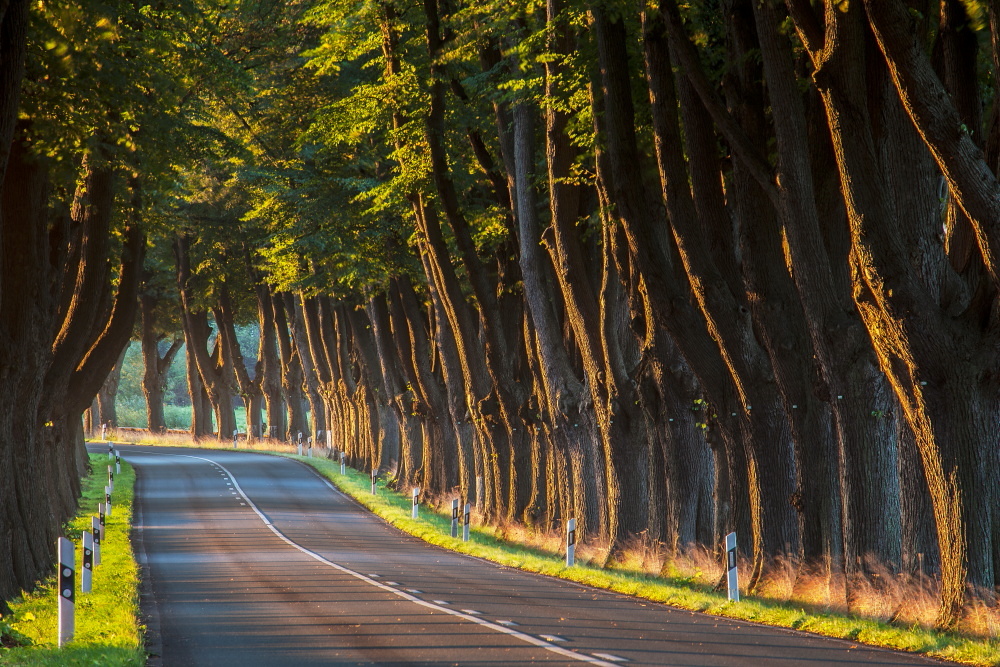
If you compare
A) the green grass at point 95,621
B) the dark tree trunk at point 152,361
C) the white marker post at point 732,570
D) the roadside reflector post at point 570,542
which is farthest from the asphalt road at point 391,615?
the dark tree trunk at point 152,361

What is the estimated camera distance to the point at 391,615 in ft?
49.0

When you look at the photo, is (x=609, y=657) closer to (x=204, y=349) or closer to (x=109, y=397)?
(x=204, y=349)

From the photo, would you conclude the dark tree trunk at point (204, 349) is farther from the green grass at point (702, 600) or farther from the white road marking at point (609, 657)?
the white road marking at point (609, 657)

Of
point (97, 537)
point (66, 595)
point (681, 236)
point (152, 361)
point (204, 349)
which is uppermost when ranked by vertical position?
point (204, 349)

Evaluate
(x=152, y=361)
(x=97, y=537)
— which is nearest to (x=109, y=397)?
(x=152, y=361)

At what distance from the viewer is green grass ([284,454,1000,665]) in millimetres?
11414

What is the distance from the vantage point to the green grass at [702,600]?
449 inches

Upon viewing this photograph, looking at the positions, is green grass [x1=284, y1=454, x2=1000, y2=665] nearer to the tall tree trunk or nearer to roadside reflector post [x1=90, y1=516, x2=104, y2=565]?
roadside reflector post [x1=90, y1=516, x2=104, y2=565]

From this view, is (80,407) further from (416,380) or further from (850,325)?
(850,325)

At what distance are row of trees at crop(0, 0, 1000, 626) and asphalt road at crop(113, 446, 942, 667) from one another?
2.27 m

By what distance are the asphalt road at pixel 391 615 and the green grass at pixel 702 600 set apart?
384 mm

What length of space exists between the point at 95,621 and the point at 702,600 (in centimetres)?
726

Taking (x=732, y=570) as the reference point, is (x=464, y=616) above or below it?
below

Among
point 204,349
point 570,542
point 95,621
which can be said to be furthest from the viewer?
point 204,349
